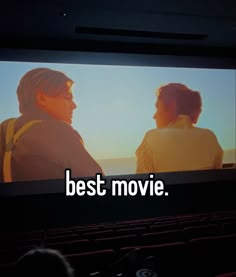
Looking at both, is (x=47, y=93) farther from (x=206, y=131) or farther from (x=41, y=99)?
(x=206, y=131)

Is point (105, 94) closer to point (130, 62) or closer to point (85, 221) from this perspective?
point (130, 62)

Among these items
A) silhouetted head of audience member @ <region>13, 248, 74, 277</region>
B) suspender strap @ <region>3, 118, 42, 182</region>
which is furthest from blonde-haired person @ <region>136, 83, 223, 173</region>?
silhouetted head of audience member @ <region>13, 248, 74, 277</region>

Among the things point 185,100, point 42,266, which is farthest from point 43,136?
point 42,266

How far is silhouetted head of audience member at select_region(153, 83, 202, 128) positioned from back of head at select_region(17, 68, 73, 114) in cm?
138

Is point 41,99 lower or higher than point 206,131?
higher

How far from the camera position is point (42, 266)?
1094 millimetres

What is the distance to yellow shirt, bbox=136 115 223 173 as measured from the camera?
18.4 ft

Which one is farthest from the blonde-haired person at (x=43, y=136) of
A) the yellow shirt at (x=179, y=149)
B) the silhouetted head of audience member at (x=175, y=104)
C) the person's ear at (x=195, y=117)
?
the person's ear at (x=195, y=117)

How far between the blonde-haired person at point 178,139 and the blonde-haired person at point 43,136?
0.89 metres

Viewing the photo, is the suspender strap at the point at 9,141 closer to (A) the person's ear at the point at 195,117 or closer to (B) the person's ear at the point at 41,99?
(B) the person's ear at the point at 41,99

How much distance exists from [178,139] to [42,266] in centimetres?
486

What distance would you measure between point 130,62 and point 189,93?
1.04 meters

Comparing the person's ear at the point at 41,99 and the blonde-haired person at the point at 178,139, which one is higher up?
the person's ear at the point at 41,99

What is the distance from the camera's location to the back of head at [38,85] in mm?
5195
